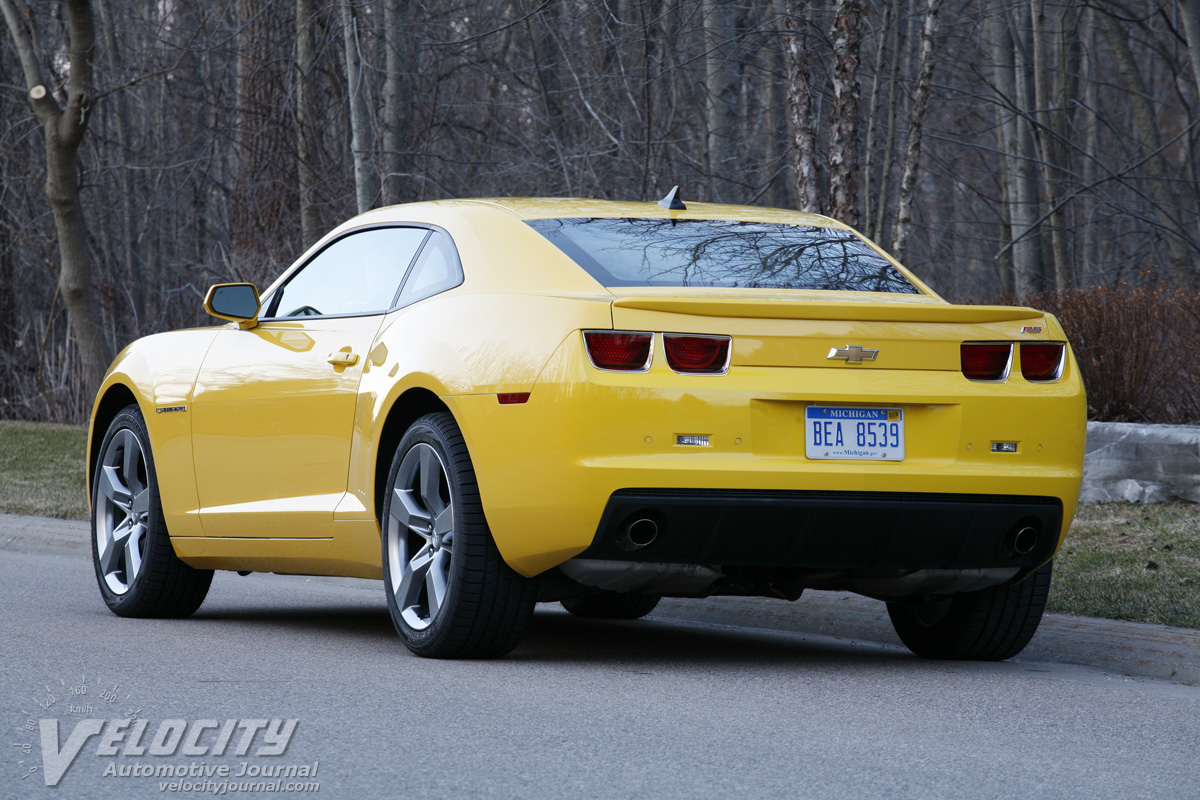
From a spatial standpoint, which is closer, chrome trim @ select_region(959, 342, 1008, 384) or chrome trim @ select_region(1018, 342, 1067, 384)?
chrome trim @ select_region(959, 342, 1008, 384)

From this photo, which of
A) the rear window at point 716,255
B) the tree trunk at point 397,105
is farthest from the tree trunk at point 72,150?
the rear window at point 716,255

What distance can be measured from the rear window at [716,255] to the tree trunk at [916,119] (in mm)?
6561

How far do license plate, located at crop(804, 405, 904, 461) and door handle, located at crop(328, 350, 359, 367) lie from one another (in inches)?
71.7

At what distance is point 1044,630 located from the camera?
256 inches

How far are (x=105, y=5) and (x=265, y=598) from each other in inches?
718

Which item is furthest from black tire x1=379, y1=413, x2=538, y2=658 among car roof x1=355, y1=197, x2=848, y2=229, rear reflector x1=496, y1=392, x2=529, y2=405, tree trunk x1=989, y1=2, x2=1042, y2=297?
tree trunk x1=989, y1=2, x2=1042, y2=297

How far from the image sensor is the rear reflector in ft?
16.4

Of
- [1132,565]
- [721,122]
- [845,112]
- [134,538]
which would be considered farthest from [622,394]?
[721,122]

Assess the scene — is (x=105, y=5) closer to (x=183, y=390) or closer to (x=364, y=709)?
(x=183, y=390)

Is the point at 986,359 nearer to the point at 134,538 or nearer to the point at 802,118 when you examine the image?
the point at 134,538

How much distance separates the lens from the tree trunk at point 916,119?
1233 cm

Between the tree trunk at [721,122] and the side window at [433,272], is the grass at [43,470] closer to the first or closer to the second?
the side window at [433,272]

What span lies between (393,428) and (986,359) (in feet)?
6.99

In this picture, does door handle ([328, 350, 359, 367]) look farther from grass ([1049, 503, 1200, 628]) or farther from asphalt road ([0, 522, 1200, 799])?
grass ([1049, 503, 1200, 628])
